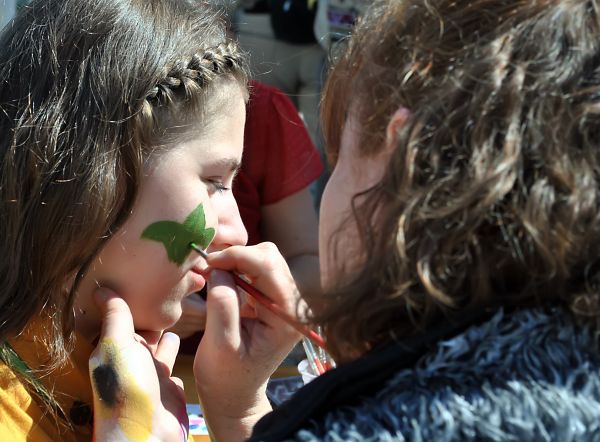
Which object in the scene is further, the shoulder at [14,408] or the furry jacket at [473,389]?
the shoulder at [14,408]

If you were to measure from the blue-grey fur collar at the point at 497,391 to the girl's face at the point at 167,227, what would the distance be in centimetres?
51

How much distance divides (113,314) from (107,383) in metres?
0.10

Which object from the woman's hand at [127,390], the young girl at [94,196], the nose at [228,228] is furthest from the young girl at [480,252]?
the nose at [228,228]

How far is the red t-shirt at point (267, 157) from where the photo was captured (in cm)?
202

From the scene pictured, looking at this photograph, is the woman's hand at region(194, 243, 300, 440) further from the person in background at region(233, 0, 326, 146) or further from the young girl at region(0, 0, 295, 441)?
the person in background at region(233, 0, 326, 146)

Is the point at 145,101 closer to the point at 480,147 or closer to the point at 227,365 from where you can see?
the point at 227,365

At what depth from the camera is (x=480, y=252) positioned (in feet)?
2.06

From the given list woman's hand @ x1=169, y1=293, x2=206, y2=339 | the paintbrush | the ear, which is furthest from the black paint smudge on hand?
woman's hand @ x1=169, y1=293, x2=206, y2=339

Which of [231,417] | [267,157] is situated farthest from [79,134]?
[267,157]

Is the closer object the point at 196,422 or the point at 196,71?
the point at 196,71

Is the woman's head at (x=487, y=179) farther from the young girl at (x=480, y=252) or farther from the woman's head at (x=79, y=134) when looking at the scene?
the woman's head at (x=79, y=134)

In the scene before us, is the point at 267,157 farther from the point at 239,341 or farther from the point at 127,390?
the point at 127,390

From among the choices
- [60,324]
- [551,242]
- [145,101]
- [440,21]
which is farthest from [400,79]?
[60,324]

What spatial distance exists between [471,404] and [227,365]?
516mm
